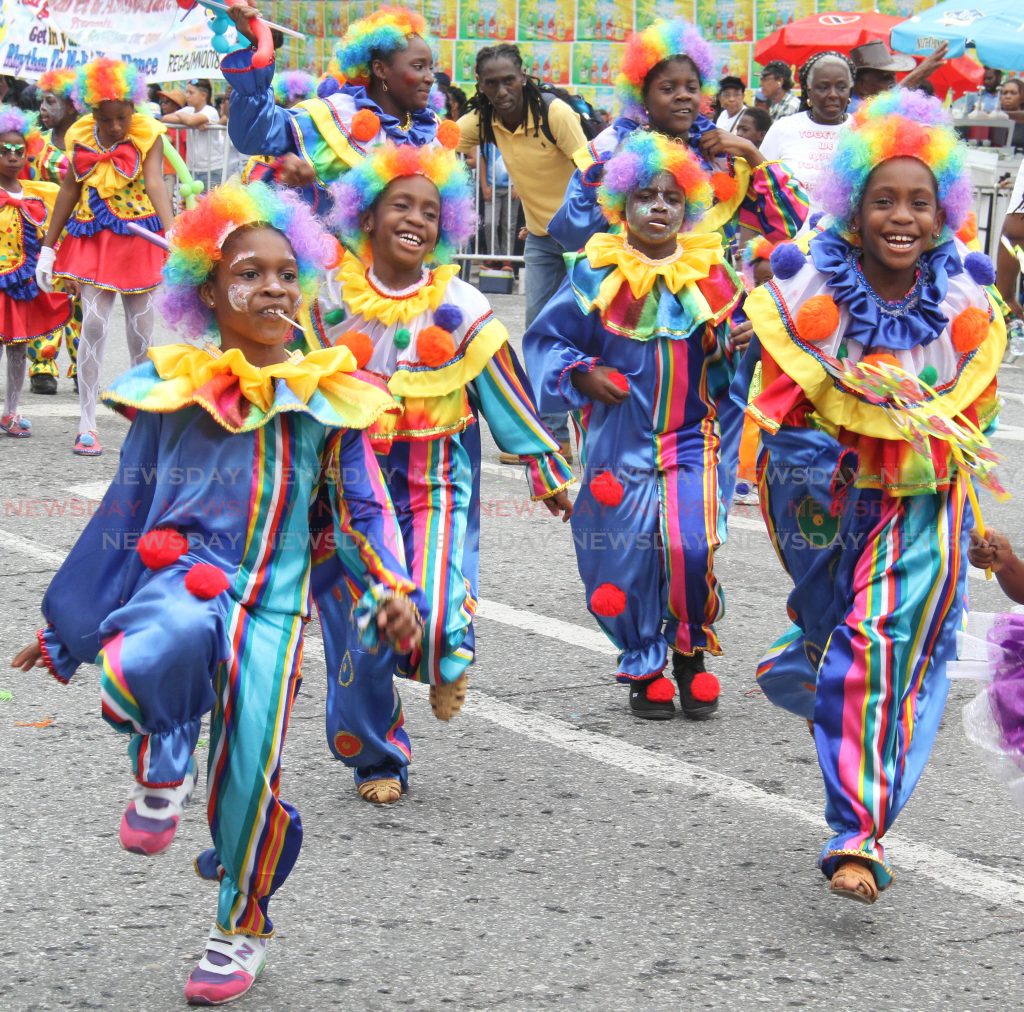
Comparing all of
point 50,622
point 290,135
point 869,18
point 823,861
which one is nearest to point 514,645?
point 290,135

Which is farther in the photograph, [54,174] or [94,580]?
[54,174]

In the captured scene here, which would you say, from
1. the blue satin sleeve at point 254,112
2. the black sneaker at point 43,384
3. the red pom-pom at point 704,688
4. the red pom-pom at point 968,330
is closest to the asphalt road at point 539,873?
the red pom-pom at point 704,688

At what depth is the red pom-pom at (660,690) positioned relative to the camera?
5637 millimetres

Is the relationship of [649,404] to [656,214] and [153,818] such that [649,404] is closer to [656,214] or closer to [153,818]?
[656,214]

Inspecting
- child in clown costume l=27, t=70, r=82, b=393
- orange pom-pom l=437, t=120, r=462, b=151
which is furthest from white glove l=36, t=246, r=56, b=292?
orange pom-pom l=437, t=120, r=462, b=151

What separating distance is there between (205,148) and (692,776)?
518 inches

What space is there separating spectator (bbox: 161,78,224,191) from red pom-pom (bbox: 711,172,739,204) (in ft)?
35.4

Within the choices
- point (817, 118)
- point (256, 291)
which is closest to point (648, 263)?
point (256, 291)

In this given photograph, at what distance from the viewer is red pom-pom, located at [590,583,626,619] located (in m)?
5.75

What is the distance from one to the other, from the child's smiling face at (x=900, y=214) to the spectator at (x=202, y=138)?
1280 centimetres

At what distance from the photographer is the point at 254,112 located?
6.61 meters

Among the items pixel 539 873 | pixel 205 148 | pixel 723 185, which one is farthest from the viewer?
pixel 205 148

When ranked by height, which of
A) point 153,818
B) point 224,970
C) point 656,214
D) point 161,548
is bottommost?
point 224,970

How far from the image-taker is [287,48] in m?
21.6
